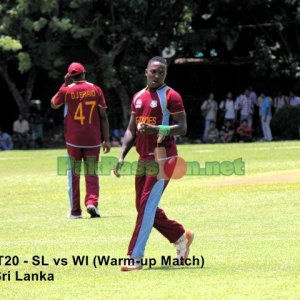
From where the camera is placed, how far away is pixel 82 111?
53.3 ft

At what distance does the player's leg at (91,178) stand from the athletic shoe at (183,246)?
498 cm

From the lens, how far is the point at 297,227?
1432cm

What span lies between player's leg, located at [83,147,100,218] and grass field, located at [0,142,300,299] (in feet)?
0.79

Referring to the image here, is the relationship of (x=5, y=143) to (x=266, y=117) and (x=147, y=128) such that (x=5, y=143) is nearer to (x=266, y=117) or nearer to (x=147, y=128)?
(x=266, y=117)

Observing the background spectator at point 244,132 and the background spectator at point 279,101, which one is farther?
the background spectator at point 279,101

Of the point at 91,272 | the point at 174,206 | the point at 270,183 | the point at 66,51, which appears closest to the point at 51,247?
the point at 91,272

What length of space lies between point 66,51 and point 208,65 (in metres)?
6.17

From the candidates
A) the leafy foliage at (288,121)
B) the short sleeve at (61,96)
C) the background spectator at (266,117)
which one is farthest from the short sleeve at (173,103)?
the background spectator at (266,117)

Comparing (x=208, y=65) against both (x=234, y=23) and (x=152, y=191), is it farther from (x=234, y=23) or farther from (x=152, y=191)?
(x=152, y=191)

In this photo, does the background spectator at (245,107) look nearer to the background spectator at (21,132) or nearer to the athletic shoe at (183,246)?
the background spectator at (21,132)

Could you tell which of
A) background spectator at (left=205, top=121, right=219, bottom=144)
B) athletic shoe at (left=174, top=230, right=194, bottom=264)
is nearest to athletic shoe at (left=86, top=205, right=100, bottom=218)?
athletic shoe at (left=174, top=230, right=194, bottom=264)

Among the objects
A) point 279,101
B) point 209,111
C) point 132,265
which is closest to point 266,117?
point 279,101

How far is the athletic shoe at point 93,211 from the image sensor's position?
52.8ft

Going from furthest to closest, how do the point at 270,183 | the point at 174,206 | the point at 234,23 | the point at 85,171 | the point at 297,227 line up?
the point at 234,23
the point at 270,183
the point at 174,206
the point at 85,171
the point at 297,227
